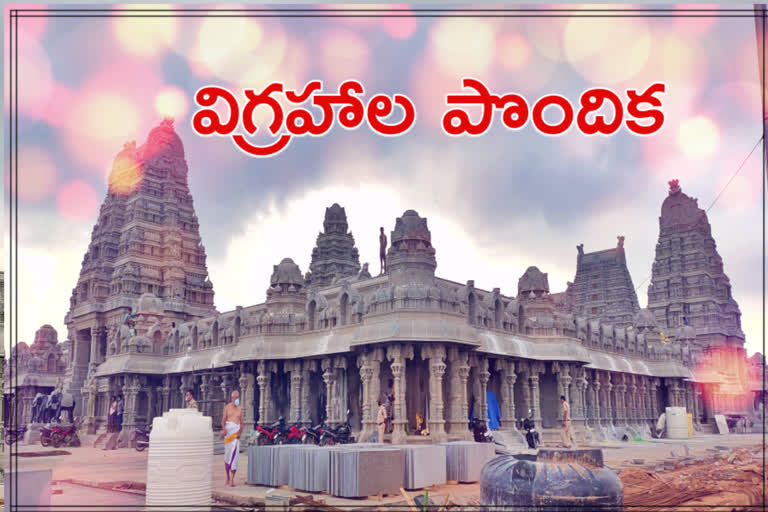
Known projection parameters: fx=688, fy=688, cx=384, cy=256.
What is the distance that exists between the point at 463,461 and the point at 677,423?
29246 millimetres

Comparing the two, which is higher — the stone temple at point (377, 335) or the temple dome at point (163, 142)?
the temple dome at point (163, 142)

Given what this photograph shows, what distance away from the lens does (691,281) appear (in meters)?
66.1

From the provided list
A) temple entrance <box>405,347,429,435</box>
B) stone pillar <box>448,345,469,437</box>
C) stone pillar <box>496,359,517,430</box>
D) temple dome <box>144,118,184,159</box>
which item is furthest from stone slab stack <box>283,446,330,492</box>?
temple dome <box>144,118,184,159</box>

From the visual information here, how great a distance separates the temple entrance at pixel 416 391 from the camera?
2592 cm

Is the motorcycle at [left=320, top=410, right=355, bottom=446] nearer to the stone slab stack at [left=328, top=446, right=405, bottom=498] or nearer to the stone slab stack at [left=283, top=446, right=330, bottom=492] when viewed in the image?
the stone slab stack at [left=283, top=446, right=330, bottom=492]

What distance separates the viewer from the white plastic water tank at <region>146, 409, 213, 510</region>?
39.2 ft

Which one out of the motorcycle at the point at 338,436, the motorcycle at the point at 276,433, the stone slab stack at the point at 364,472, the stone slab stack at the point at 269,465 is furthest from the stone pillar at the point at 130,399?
the stone slab stack at the point at 364,472

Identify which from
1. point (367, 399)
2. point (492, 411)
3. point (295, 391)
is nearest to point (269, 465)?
point (367, 399)

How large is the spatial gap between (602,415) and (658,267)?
34360 mm

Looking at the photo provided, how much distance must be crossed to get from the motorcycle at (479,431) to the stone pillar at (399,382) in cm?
307

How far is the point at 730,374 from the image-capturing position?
61.6m

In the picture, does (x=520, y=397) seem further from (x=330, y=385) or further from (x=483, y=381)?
(x=330, y=385)

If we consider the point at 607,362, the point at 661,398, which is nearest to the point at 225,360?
the point at 607,362

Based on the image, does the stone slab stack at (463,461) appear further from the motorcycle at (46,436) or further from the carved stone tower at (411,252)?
the motorcycle at (46,436)
